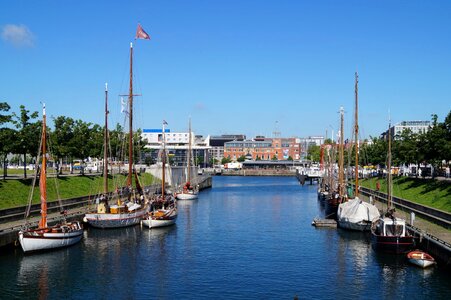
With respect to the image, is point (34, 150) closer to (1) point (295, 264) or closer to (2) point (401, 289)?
(1) point (295, 264)

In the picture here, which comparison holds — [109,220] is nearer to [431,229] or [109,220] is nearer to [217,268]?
[217,268]

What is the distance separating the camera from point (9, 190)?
66.5 meters

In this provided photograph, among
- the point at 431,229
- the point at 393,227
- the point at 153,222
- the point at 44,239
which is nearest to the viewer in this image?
the point at 44,239

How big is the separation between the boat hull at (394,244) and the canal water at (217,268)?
88 centimetres

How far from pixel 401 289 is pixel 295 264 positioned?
11.4 metres

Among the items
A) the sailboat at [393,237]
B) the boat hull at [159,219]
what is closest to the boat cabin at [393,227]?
the sailboat at [393,237]

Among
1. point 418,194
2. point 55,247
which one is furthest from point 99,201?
point 418,194

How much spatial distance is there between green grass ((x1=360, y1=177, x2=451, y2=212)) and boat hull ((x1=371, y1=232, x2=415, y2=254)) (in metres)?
12.9

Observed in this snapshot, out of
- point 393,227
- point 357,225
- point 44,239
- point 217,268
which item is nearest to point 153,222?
point 44,239

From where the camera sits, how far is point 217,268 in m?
47.2

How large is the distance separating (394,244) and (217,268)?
61.0 feet

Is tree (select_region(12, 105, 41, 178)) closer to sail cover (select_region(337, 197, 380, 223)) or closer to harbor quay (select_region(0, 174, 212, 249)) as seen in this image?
harbor quay (select_region(0, 174, 212, 249))

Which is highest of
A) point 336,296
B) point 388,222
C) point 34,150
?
point 34,150

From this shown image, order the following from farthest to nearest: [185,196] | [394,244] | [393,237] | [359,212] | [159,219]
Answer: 1. [185,196]
2. [159,219]
3. [359,212]
4. [394,244]
5. [393,237]
